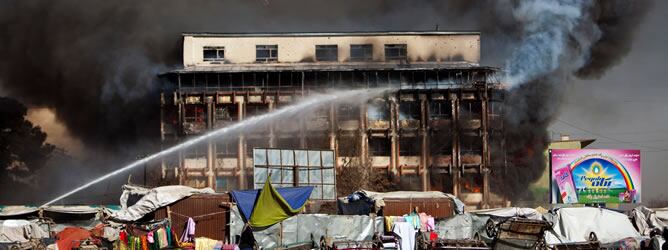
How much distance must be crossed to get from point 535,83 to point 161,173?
124 feet

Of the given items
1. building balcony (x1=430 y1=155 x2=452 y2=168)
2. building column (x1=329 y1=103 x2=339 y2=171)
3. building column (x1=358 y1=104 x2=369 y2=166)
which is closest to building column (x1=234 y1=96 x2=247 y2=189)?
building column (x1=329 y1=103 x2=339 y2=171)

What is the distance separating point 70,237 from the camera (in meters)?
43.0

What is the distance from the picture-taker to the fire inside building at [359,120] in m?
85.9

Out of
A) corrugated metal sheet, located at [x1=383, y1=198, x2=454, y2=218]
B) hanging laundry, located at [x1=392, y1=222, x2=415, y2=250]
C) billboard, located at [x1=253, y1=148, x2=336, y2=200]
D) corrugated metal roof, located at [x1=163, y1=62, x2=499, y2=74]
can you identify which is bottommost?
hanging laundry, located at [x1=392, y1=222, x2=415, y2=250]

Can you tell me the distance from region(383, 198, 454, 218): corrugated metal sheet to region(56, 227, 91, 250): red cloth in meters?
16.1

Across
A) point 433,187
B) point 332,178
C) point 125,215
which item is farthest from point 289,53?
point 125,215

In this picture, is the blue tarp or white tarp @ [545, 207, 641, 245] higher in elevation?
the blue tarp

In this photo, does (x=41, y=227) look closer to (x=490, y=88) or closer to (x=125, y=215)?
(x=125, y=215)

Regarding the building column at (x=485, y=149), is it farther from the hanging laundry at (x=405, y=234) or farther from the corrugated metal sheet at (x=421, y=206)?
the hanging laundry at (x=405, y=234)

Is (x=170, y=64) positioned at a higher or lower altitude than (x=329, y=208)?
higher

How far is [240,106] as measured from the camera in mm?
86500

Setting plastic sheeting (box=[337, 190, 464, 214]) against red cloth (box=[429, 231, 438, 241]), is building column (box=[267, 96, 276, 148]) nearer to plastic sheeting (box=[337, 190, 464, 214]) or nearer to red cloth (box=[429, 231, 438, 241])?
plastic sheeting (box=[337, 190, 464, 214])

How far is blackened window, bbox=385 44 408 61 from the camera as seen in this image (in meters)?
89.6

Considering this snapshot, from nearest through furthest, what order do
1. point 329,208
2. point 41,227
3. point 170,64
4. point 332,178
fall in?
point 41,227, point 332,178, point 329,208, point 170,64
